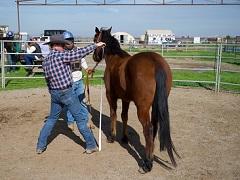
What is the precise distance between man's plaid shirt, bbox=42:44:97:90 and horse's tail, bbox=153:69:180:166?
1026mm

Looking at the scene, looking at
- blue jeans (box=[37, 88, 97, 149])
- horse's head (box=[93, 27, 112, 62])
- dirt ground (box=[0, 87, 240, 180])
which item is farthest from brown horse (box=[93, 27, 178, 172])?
horse's head (box=[93, 27, 112, 62])

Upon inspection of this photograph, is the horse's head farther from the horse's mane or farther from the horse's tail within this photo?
the horse's tail

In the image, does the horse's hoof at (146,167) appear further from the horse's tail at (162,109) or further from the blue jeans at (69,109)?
the blue jeans at (69,109)

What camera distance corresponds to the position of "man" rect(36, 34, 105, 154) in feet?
14.9

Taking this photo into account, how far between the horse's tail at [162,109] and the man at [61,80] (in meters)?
1.03

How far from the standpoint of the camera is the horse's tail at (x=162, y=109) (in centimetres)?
419

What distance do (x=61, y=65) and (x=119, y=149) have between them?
5.25 feet

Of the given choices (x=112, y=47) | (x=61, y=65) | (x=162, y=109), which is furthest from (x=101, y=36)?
(x=162, y=109)

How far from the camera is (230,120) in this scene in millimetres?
7020

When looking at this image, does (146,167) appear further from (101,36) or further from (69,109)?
(101,36)

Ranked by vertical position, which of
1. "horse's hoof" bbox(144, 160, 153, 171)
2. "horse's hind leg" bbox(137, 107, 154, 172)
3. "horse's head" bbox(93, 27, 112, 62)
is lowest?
"horse's hoof" bbox(144, 160, 153, 171)

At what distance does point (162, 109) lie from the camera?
166 inches

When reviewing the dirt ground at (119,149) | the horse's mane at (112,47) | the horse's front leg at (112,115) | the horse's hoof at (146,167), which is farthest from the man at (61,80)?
the horse's hoof at (146,167)

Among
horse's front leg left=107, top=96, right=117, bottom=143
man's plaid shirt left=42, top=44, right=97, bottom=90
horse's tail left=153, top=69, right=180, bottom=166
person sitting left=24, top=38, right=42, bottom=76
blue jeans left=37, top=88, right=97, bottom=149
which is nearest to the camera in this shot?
horse's tail left=153, top=69, right=180, bottom=166
